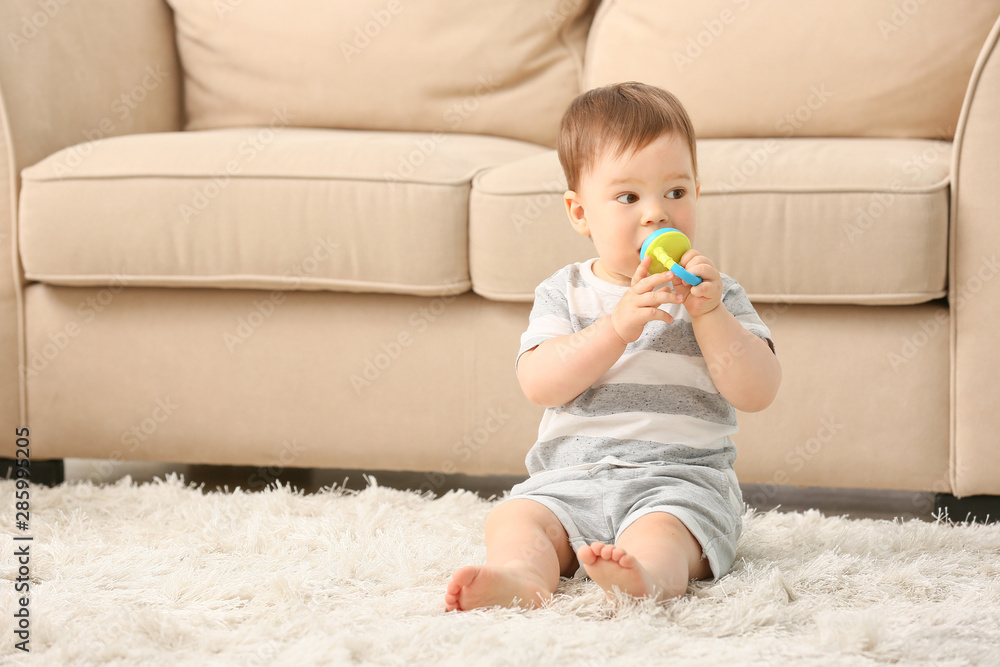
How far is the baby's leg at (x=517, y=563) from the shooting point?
81 cm

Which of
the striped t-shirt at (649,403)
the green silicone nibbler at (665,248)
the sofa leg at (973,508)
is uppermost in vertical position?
the green silicone nibbler at (665,248)

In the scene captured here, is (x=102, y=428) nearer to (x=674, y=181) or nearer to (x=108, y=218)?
(x=108, y=218)

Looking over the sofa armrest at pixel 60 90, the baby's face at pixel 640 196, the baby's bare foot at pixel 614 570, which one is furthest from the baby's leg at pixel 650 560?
the sofa armrest at pixel 60 90

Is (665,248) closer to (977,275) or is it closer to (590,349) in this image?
(590,349)

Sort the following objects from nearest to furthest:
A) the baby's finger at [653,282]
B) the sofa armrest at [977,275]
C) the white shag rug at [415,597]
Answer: the white shag rug at [415,597] < the baby's finger at [653,282] < the sofa armrest at [977,275]

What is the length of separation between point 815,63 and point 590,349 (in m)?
0.85

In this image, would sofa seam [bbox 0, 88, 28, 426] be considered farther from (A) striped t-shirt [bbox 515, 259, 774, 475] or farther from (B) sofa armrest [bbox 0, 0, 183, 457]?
(A) striped t-shirt [bbox 515, 259, 774, 475]

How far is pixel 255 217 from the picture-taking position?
1.34 meters

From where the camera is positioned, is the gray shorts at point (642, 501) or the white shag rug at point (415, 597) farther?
the gray shorts at point (642, 501)

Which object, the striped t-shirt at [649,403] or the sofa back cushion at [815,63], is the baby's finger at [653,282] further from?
the sofa back cushion at [815,63]

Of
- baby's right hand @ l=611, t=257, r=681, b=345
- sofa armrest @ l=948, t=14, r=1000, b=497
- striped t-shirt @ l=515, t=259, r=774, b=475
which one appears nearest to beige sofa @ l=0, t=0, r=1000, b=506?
sofa armrest @ l=948, t=14, r=1000, b=497

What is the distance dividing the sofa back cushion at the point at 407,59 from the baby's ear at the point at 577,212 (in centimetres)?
86

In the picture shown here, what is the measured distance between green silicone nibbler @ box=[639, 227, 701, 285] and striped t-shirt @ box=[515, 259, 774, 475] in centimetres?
11

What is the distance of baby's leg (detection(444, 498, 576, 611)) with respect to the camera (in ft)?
2.64
